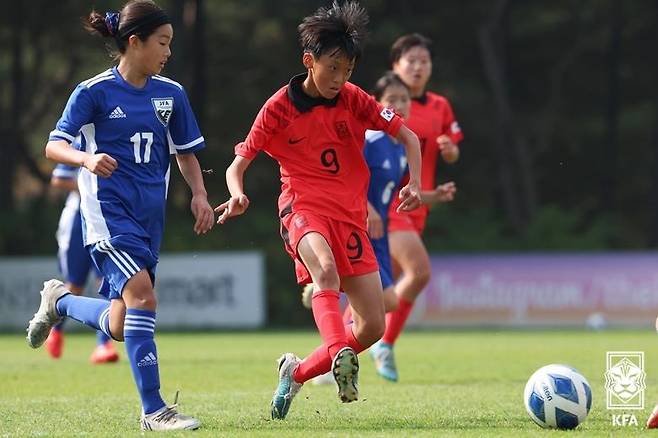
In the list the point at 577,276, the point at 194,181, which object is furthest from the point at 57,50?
the point at 194,181

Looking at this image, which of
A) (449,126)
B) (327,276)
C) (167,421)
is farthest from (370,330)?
(449,126)

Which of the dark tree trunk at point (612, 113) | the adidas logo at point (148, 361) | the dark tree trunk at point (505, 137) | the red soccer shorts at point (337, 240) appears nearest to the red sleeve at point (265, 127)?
the red soccer shorts at point (337, 240)

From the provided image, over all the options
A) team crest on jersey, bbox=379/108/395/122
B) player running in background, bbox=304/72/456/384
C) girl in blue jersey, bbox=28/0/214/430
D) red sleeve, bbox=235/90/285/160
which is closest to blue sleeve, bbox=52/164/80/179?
player running in background, bbox=304/72/456/384

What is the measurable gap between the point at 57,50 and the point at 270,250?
10820 mm

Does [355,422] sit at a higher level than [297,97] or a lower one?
lower

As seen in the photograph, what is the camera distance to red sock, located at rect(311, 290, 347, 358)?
23.0 feet

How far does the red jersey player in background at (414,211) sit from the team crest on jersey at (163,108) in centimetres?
345

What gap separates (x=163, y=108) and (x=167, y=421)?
5.55 ft

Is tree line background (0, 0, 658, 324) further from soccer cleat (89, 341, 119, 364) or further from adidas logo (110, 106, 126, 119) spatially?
adidas logo (110, 106, 126, 119)

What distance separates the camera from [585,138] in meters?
34.5

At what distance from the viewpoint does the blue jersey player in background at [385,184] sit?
10086 mm

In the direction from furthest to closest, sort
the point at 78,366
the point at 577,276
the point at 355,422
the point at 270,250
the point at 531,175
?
the point at 531,175 → the point at 270,250 → the point at 577,276 → the point at 78,366 → the point at 355,422

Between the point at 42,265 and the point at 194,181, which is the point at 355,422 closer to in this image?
the point at 194,181

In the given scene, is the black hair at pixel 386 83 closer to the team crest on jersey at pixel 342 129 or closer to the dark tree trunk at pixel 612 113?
the team crest on jersey at pixel 342 129
